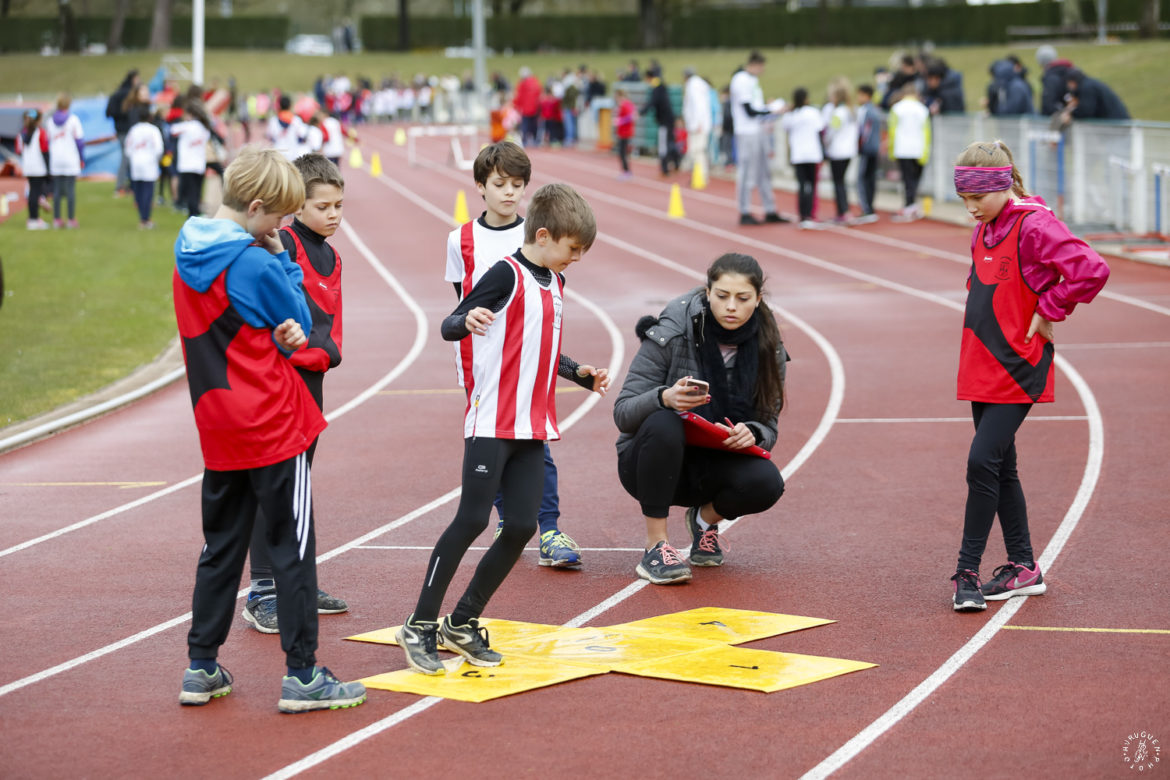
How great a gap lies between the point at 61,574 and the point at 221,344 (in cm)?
268

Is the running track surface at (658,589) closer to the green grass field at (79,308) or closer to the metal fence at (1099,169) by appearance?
the green grass field at (79,308)

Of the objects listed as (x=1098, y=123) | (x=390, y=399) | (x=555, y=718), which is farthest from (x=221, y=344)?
(x=1098, y=123)

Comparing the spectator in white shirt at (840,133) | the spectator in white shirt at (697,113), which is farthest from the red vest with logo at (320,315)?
the spectator in white shirt at (697,113)

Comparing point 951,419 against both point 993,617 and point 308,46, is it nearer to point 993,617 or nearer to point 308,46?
point 993,617

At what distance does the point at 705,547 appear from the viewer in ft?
22.7

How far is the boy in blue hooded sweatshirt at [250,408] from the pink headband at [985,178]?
278cm

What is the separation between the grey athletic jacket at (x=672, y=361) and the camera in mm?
6625

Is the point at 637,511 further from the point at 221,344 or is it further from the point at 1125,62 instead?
the point at 1125,62

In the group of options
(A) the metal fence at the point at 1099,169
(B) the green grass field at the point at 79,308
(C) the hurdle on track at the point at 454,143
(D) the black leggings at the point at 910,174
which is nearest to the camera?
(B) the green grass field at the point at 79,308

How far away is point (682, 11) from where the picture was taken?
8138cm

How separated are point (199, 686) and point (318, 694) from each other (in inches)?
17.0

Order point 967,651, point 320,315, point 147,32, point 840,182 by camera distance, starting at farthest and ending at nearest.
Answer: point 147,32 < point 840,182 < point 320,315 < point 967,651

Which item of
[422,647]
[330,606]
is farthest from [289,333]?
[330,606]

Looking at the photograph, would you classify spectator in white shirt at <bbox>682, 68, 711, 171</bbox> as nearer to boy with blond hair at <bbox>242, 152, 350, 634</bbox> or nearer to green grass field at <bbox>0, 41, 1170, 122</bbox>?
green grass field at <bbox>0, 41, 1170, 122</bbox>
